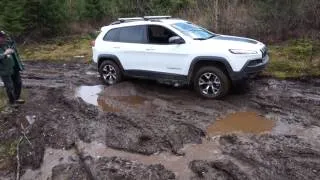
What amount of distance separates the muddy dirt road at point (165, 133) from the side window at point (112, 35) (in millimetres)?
1338

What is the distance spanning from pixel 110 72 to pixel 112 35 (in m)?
1.06

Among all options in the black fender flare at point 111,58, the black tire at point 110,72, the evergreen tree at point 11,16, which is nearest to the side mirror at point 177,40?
the black fender flare at point 111,58

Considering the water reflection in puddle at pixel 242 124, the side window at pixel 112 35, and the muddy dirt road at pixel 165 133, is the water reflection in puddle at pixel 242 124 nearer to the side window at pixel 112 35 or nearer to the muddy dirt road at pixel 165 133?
the muddy dirt road at pixel 165 133

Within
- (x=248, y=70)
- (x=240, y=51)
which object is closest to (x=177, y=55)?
(x=240, y=51)

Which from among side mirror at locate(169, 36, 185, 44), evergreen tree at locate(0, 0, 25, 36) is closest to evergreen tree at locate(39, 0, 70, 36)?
evergreen tree at locate(0, 0, 25, 36)

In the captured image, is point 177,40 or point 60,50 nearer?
point 177,40

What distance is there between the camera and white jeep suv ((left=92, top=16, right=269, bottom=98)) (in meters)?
9.62

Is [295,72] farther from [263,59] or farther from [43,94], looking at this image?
[43,94]

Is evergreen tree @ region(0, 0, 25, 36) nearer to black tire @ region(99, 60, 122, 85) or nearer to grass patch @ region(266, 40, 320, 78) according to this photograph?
black tire @ region(99, 60, 122, 85)

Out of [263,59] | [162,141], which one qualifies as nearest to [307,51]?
[263,59]

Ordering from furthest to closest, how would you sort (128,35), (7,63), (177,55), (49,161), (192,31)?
(128,35)
(192,31)
(177,55)
(7,63)
(49,161)

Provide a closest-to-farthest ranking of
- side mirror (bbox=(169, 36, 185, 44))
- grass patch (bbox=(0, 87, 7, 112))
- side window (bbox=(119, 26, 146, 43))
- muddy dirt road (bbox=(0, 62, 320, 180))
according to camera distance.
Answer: muddy dirt road (bbox=(0, 62, 320, 180))
side mirror (bbox=(169, 36, 185, 44))
grass patch (bbox=(0, 87, 7, 112))
side window (bbox=(119, 26, 146, 43))

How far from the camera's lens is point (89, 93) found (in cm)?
1157

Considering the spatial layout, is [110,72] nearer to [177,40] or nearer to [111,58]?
[111,58]
